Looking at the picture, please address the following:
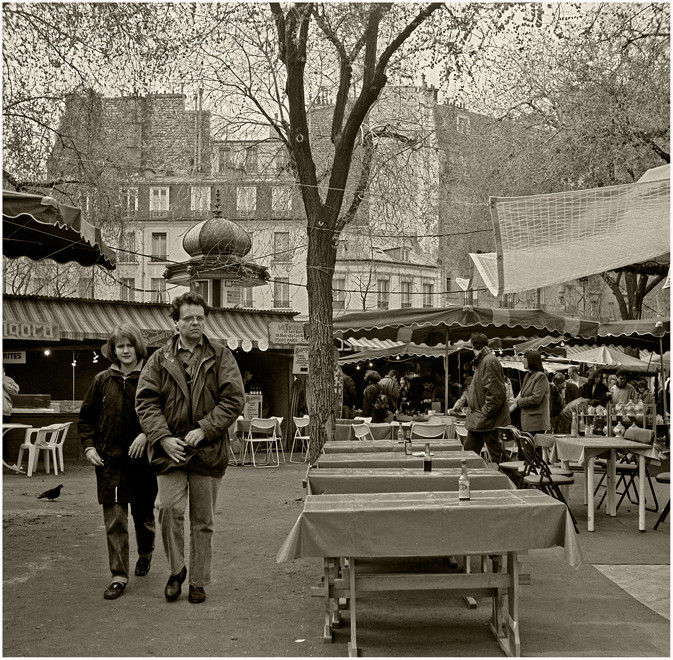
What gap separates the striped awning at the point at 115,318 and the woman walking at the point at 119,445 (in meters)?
11.7

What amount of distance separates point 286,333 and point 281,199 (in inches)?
104

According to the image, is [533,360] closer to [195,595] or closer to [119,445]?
[119,445]

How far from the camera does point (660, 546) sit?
883 cm

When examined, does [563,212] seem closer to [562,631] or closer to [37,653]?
[562,631]

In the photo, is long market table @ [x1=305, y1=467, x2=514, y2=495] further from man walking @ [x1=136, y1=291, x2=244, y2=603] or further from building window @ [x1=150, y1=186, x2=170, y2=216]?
building window @ [x1=150, y1=186, x2=170, y2=216]

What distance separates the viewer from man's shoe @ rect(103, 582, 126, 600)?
654cm

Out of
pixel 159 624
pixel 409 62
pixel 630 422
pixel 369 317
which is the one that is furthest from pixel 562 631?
pixel 630 422

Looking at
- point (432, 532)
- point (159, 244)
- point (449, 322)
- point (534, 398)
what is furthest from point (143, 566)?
point (159, 244)

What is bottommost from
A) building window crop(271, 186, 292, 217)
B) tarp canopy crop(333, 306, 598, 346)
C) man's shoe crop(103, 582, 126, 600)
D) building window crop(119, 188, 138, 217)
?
man's shoe crop(103, 582, 126, 600)

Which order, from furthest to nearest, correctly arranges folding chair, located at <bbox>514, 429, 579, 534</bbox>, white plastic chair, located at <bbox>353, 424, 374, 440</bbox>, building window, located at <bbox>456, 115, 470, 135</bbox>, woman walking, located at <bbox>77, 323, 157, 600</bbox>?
building window, located at <bbox>456, 115, 470, 135</bbox> → white plastic chair, located at <bbox>353, 424, 374, 440</bbox> → folding chair, located at <bbox>514, 429, 579, 534</bbox> → woman walking, located at <bbox>77, 323, 157, 600</bbox>

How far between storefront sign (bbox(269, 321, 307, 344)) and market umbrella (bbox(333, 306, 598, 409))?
3.28 m

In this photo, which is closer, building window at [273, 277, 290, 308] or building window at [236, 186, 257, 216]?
building window at [236, 186, 257, 216]

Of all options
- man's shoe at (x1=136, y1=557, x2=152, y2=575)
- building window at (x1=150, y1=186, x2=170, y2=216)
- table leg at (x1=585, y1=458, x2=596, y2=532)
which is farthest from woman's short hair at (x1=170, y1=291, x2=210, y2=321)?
building window at (x1=150, y1=186, x2=170, y2=216)

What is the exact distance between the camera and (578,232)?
20.2ft
